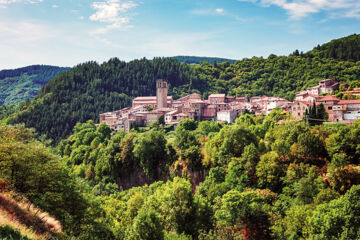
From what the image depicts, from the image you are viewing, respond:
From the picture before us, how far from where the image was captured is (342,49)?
140625 millimetres

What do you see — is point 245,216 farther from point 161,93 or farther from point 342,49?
point 342,49

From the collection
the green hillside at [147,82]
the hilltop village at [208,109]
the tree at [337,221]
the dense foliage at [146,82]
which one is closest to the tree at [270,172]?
the tree at [337,221]

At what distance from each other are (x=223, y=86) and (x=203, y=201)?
→ 119m

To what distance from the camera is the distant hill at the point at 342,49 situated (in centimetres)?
13512

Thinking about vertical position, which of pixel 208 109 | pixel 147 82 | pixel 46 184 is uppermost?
pixel 147 82

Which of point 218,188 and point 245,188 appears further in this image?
point 218,188

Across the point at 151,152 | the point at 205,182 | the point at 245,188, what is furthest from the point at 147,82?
the point at 245,188

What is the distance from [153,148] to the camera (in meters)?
48.0

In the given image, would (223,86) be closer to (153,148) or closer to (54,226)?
(153,148)

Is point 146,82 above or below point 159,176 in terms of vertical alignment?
above

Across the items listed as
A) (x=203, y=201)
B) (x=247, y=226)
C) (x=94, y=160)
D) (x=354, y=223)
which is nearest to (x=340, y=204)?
(x=354, y=223)

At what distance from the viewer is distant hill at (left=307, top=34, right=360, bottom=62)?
135m

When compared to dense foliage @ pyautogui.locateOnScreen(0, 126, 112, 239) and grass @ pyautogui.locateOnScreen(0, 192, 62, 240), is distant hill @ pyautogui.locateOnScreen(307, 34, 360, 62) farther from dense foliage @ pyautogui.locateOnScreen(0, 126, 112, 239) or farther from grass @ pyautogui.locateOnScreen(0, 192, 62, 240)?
grass @ pyautogui.locateOnScreen(0, 192, 62, 240)

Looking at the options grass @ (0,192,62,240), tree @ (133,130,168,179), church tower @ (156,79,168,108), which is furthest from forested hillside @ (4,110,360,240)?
church tower @ (156,79,168,108)
